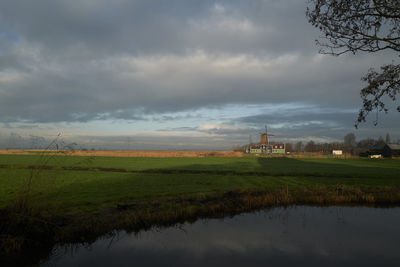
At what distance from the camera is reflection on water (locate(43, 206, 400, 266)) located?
28.4 ft

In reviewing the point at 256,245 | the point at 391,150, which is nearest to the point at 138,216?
the point at 256,245

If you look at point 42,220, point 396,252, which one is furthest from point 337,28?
point 42,220

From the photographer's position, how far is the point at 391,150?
9800cm

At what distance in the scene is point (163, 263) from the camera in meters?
8.55

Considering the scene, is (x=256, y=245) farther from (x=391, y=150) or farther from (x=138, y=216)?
(x=391, y=150)

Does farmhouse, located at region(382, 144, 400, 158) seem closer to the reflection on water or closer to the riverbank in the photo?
the riverbank

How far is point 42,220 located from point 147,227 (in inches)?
177

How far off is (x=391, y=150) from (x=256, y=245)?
114 metres

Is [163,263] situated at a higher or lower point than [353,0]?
lower

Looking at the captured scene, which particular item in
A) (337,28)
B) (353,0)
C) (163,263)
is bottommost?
(163,263)

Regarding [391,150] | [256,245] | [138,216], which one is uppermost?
[391,150]

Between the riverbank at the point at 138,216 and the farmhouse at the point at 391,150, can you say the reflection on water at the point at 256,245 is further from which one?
the farmhouse at the point at 391,150

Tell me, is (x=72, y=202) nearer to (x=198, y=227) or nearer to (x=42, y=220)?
(x=42, y=220)

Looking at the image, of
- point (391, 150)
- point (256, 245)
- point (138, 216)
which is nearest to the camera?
point (256, 245)
